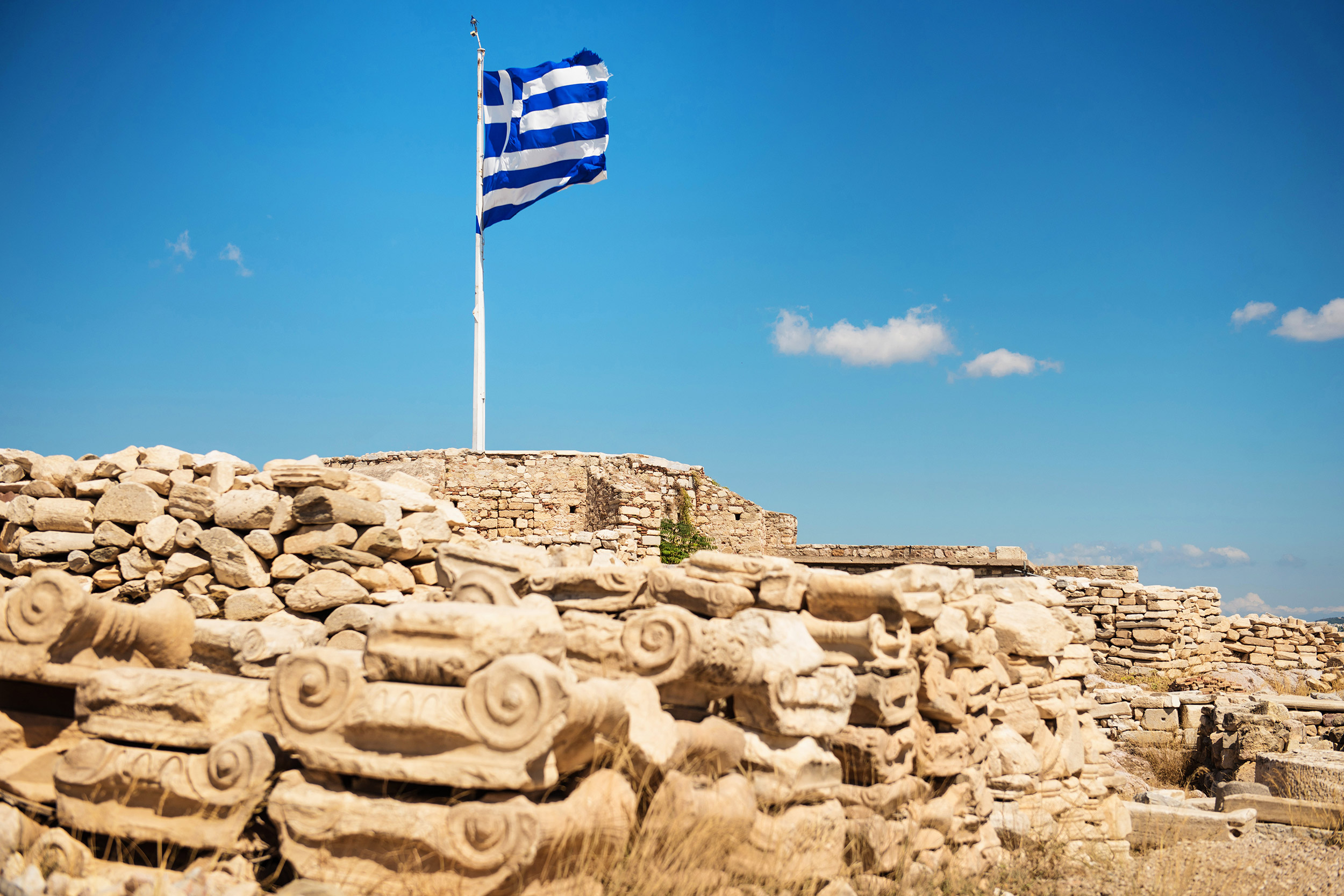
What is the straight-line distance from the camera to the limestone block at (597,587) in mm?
4738

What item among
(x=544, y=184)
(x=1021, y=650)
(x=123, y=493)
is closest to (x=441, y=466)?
(x=544, y=184)

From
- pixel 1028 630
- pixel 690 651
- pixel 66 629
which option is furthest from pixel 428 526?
pixel 1028 630

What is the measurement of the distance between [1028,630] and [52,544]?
807 cm

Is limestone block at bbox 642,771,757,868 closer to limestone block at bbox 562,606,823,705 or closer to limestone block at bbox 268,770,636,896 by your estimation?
limestone block at bbox 268,770,636,896

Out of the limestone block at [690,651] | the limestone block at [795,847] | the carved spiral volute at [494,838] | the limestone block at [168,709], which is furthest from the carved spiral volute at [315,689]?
the limestone block at [795,847]

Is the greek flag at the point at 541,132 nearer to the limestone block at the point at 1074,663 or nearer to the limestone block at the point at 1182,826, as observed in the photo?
the limestone block at the point at 1074,663

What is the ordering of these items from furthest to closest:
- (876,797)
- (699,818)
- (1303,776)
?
(1303,776)
(876,797)
(699,818)

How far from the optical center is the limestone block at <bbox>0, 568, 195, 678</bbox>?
3928 millimetres

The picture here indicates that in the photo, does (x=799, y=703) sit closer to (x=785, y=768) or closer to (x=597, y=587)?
(x=785, y=768)

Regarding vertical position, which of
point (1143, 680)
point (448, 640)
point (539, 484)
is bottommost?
point (1143, 680)

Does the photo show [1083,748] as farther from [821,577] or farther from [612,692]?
[612,692]

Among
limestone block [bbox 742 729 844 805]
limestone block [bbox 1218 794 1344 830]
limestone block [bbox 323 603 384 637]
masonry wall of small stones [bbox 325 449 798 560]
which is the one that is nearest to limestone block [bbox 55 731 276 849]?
limestone block [bbox 742 729 844 805]

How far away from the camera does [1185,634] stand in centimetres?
1454

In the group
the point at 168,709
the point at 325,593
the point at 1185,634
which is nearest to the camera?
the point at 168,709
